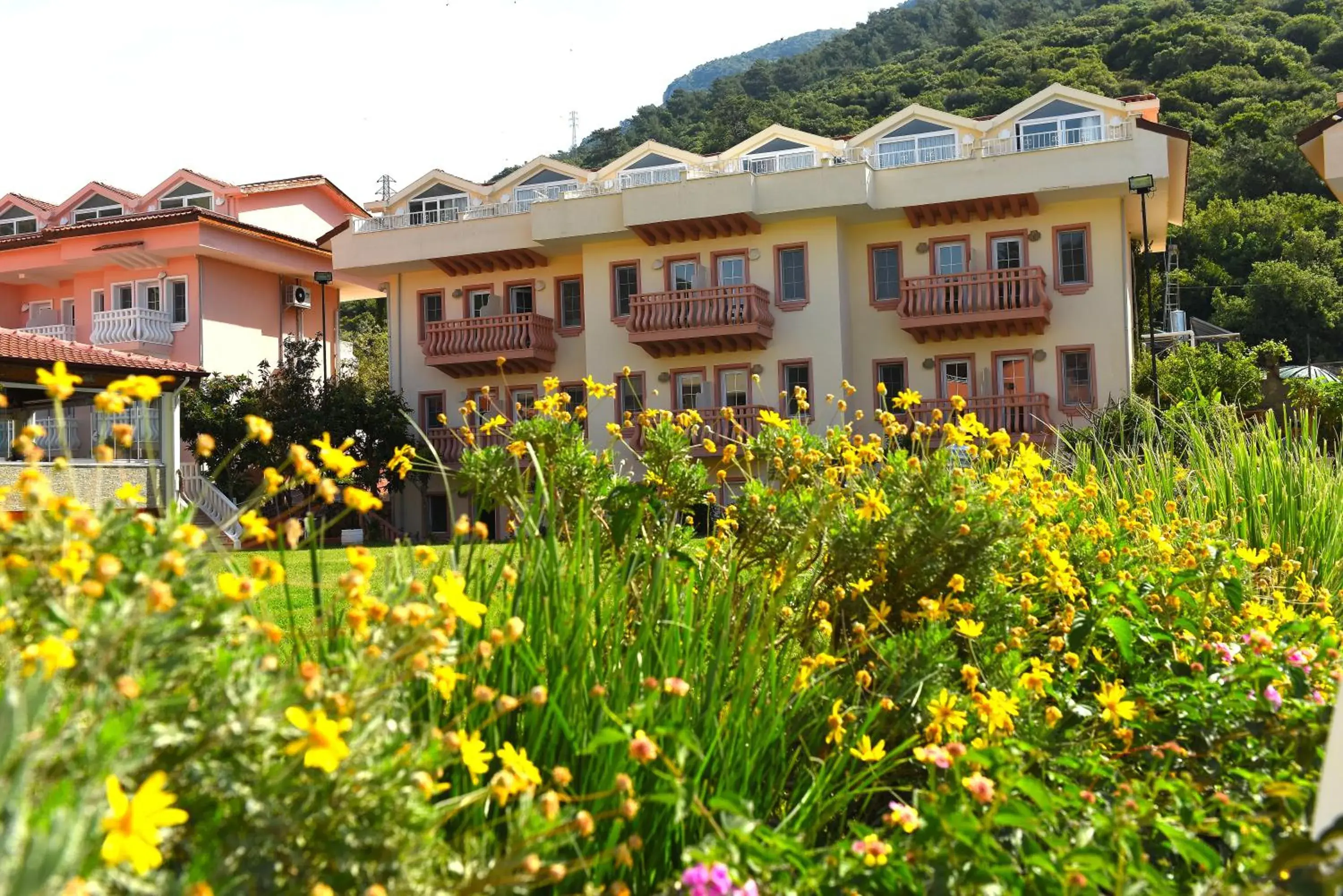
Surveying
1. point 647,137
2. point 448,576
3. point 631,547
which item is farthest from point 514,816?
point 647,137

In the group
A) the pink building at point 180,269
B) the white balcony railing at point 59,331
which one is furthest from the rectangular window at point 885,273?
the white balcony railing at point 59,331

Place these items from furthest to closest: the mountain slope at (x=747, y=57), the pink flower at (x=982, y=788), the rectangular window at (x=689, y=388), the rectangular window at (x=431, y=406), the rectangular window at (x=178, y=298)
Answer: the mountain slope at (x=747, y=57)
the rectangular window at (x=178, y=298)
the rectangular window at (x=431, y=406)
the rectangular window at (x=689, y=388)
the pink flower at (x=982, y=788)

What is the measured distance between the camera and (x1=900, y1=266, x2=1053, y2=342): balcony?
969 inches

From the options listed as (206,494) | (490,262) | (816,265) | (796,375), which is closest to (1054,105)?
(816,265)

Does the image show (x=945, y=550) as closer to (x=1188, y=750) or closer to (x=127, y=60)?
(x=1188, y=750)

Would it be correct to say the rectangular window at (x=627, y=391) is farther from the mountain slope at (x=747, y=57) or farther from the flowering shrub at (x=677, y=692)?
the mountain slope at (x=747, y=57)

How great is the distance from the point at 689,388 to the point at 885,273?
202 inches

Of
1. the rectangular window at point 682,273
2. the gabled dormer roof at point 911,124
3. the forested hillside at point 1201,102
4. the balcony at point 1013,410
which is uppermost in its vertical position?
the forested hillside at point 1201,102

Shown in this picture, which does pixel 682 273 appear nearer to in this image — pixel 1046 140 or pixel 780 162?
pixel 780 162

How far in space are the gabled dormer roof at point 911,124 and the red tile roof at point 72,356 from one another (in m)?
15.1

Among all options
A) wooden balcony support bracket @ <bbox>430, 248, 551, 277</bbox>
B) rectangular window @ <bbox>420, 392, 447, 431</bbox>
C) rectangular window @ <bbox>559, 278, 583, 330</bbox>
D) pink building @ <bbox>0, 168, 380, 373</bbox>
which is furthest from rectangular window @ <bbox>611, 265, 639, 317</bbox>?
pink building @ <bbox>0, 168, 380, 373</bbox>

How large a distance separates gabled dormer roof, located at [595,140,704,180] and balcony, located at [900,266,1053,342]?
593 cm

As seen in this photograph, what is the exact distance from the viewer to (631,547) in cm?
343

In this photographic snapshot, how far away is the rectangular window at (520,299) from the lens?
29.8 m
